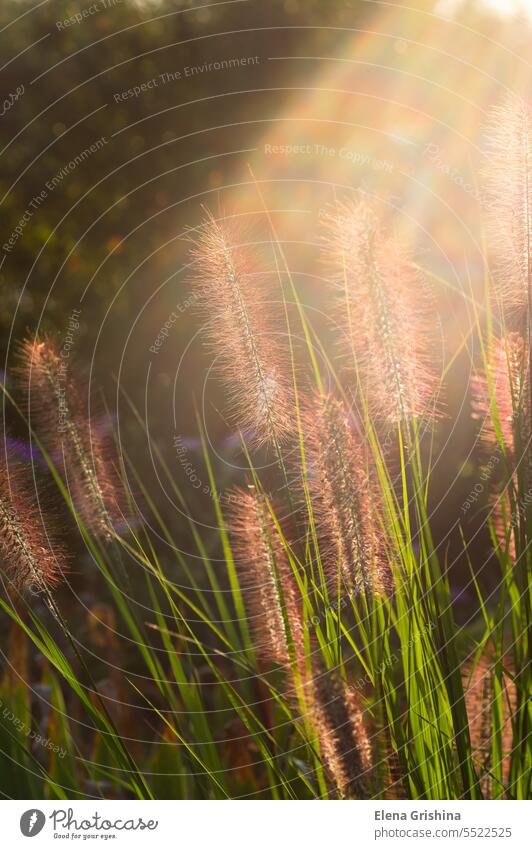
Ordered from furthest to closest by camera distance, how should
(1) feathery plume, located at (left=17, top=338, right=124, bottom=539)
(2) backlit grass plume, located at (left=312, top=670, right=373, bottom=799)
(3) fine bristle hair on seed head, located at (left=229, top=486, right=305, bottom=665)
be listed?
(1) feathery plume, located at (left=17, top=338, right=124, bottom=539) < (3) fine bristle hair on seed head, located at (left=229, top=486, right=305, bottom=665) < (2) backlit grass plume, located at (left=312, top=670, right=373, bottom=799)

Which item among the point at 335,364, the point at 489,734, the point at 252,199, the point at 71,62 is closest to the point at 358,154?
the point at 252,199

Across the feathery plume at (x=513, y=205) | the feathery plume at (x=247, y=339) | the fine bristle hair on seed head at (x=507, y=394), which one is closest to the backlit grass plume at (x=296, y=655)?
the feathery plume at (x=247, y=339)

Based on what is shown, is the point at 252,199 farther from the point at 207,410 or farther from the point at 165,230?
the point at 207,410
